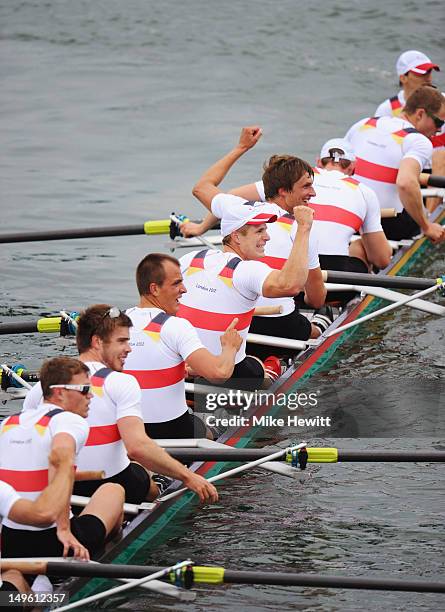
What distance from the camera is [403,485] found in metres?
7.95

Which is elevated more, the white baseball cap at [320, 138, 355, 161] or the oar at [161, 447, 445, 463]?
the white baseball cap at [320, 138, 355, 161]

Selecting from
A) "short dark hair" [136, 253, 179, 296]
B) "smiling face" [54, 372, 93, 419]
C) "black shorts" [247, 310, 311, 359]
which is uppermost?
"short dark hair" [136, 253, 179, 296]

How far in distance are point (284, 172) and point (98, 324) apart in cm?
254

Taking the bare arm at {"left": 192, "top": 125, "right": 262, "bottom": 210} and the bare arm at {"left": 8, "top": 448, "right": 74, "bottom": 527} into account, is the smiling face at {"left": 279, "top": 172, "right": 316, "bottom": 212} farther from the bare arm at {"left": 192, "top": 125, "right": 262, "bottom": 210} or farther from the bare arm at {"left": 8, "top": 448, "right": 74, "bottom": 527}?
the bare arm at {"left": 8, "top": 448, "right": 74, "bottom": 527}

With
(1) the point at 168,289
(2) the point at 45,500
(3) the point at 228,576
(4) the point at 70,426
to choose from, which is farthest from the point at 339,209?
(2) the point at 45,500

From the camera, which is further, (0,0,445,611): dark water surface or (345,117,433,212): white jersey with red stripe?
(345,117,433,212): white jersey with red stripe

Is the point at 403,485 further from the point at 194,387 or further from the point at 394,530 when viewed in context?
the point at 194,387

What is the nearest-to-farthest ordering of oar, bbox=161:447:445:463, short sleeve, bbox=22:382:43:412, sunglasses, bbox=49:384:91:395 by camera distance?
sunglasses, bbox=49:384:91:395
short sleeve, bbox=22:382:43:412
oar, bbox=161:447:445:463

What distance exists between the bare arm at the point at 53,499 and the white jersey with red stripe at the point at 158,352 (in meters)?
1.38

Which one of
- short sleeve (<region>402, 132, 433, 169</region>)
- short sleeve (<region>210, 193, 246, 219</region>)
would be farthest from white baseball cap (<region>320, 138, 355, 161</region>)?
short sleeve (<region>210, 193, 246, 219</region>)

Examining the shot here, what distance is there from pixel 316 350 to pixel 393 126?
304 cm

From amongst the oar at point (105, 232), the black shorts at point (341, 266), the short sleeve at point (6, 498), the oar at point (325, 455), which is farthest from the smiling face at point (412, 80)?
the short sleeve at point (6, 498)

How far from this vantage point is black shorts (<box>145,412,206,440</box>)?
718 centimetres

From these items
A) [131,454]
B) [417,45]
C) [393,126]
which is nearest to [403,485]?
[131,454]
